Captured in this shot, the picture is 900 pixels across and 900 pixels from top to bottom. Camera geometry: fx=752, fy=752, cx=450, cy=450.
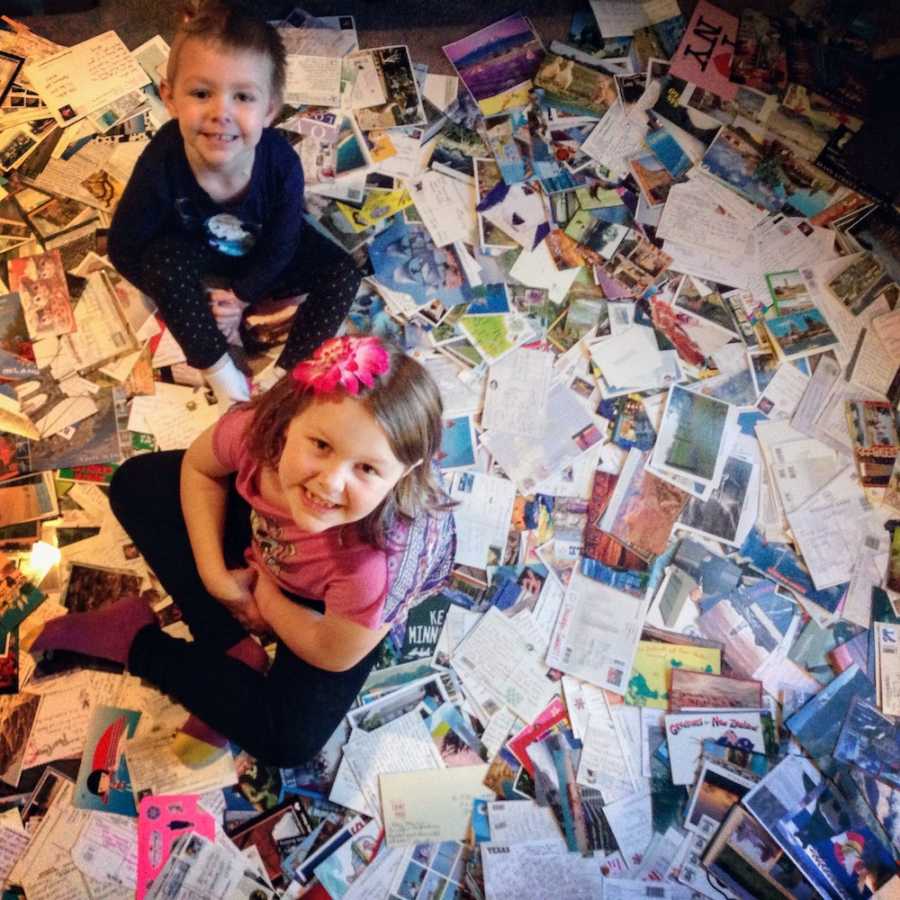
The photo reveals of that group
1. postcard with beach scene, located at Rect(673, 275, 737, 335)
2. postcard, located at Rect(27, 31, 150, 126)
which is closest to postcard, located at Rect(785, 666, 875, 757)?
postcard with beach scene, located at Rect(673, 275, 737, 335)

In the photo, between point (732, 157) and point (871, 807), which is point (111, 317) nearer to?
point (732, 157)

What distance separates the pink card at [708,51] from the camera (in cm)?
181

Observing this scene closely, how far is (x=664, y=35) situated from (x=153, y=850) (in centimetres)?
204

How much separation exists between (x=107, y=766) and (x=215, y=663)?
0.99 ft

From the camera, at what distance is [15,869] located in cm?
125

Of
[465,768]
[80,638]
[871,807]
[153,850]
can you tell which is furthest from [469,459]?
[871,807]

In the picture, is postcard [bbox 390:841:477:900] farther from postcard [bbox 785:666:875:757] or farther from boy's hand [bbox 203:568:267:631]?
postcard [bbox 785:666:875:757]

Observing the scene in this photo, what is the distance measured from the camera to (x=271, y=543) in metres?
1.18

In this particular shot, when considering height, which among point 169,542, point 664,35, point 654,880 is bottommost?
point 654,880

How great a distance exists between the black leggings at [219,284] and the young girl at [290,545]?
0.24 metres

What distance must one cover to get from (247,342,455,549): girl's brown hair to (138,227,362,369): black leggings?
34 centimetres

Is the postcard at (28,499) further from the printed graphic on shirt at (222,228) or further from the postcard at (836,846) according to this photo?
the postcard at (836,846)

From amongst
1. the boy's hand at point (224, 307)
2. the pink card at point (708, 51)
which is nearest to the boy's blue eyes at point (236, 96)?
the boy's hand at point (224, 307)

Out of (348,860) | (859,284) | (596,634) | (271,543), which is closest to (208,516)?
(271,543)
